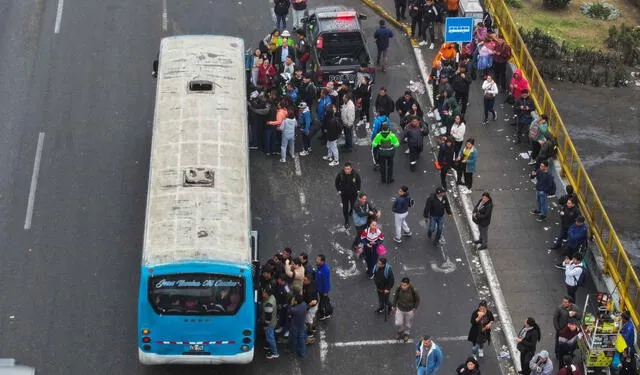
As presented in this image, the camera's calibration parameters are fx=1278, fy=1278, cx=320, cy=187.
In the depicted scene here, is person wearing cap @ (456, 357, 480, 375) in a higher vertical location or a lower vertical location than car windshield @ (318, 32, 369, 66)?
lower

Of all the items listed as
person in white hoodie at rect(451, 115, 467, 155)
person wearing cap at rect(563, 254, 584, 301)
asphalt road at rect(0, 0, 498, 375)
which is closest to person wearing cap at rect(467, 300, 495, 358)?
asphalt road at rect(0, 0, 498, 375)

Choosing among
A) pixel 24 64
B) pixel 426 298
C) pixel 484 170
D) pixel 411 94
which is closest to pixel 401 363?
pixel 426 298

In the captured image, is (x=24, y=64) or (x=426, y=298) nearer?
(x=426, y=298)

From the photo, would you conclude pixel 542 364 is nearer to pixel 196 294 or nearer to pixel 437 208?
pixel 437 208

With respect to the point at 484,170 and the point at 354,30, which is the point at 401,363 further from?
the point at 354,30

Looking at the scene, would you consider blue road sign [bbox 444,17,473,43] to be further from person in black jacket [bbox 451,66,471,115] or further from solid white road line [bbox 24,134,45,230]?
solid white road line [bbox 24,134,45,230]

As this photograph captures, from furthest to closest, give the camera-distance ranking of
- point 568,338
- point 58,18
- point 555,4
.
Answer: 1. point 555,4
2. point 58,18
3. point 568,338

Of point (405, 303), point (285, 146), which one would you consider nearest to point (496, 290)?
point (405, 303)
